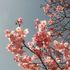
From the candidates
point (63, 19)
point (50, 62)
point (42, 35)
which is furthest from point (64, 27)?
point (42, 35)

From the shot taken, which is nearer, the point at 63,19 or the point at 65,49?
the point at 65,49

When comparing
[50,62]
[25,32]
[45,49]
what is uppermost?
[25,32]

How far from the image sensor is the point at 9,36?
8.12m

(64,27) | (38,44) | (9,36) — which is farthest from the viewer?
(64,27)

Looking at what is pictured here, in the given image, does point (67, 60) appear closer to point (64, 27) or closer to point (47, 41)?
point (47, 41)

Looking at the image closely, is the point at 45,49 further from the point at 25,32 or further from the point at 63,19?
the point at 63,19

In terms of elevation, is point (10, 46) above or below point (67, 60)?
above

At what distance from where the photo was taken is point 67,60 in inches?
307

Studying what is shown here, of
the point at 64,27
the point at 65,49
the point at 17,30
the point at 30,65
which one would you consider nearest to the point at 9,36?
the point at 17,30

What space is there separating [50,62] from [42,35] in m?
1.26

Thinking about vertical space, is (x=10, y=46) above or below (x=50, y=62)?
above

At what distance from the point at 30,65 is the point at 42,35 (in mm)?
1310

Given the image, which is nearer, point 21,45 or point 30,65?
point 21,45

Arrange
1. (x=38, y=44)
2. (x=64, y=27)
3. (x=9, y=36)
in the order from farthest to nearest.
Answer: (x=64, y=27), (x=9, y=36), (x=38, y=44)
